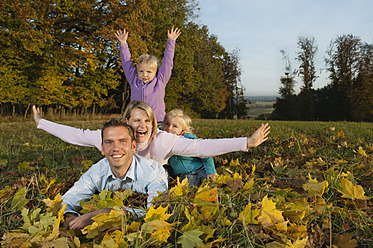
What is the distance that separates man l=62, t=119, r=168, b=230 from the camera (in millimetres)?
2123

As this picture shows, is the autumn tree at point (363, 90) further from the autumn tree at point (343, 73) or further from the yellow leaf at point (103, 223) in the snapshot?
the yellow leaf at point (103, 223)

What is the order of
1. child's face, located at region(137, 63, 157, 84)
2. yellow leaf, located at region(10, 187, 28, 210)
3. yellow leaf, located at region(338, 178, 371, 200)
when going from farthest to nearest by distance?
child's face, located at region(137, 63, 157, 84)
yellow leaf, located at region(10, 187, 28, 210)
yellow leaf, located at region(338, 178, 371, 200)

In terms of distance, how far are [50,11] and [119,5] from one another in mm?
4049

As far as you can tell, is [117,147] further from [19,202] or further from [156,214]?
[156,214]

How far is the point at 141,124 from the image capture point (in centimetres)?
265

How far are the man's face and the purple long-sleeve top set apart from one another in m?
1.57

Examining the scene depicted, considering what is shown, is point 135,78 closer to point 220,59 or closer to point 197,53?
point 197,53

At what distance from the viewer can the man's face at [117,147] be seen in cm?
213

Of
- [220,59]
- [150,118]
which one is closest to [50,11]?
[150,118]

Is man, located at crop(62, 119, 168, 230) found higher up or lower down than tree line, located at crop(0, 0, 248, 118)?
lower down

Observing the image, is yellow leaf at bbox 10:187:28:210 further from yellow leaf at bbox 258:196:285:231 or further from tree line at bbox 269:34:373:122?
tree line at bbox 269:34:373:122

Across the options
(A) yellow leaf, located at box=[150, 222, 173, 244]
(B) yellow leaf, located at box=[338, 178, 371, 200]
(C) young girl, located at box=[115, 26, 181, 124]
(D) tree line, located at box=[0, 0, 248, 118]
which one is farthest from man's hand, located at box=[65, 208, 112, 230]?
(D) tree line, located at box=[0, 0, 248, 118]

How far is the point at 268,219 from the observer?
4.36 ft

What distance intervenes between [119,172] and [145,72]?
71.8 inches
